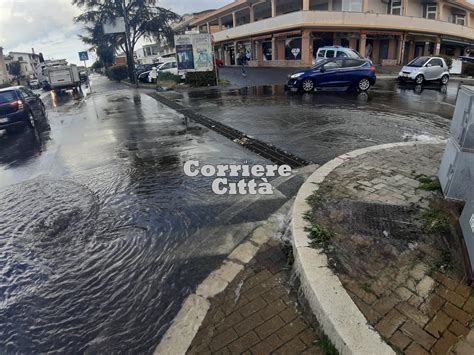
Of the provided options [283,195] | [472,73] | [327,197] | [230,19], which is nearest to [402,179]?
[327,197]

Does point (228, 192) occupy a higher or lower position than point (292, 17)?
lower

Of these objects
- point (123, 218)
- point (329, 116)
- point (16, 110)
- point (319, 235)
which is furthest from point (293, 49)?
point (319, 235)

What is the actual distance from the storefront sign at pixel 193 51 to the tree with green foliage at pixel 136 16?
9707mm

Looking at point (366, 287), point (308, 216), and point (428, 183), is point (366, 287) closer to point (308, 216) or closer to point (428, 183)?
point (308, 216)

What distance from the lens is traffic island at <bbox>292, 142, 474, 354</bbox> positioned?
242 cm

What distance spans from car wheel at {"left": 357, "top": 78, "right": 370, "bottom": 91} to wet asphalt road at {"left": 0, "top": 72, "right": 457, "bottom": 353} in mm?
6538

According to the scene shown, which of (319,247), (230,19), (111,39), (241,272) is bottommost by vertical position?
(241,272)

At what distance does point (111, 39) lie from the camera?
34.8m

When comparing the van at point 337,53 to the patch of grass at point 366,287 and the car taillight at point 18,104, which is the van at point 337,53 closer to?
the car taillight at point 18,104

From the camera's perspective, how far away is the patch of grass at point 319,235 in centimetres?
341

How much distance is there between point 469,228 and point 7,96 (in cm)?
1420

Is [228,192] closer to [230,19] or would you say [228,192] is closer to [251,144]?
[251,144]

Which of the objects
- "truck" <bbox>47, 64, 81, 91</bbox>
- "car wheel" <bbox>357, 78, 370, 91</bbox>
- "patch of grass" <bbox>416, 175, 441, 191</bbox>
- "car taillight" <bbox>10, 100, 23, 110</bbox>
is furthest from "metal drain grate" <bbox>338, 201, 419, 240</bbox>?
"truck" <bbox>47, 64, 81, 91</bbox>

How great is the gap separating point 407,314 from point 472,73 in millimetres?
33515
